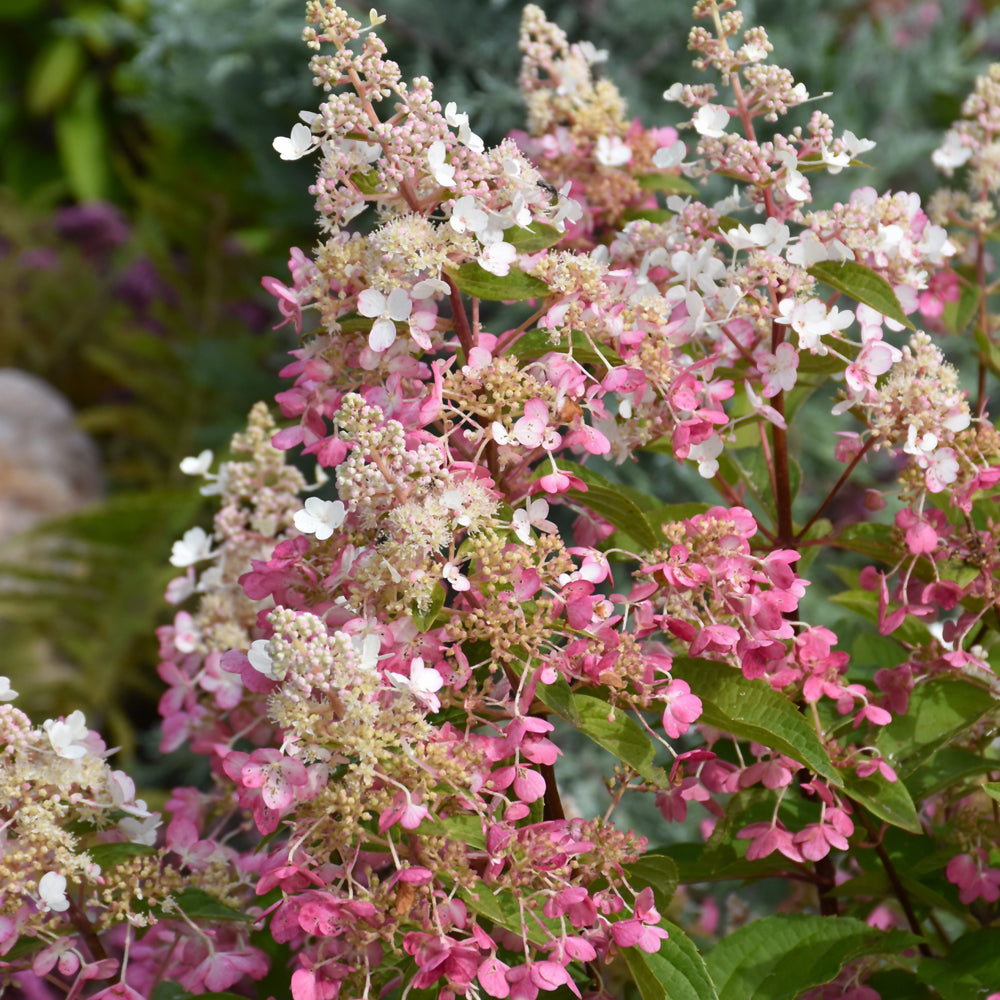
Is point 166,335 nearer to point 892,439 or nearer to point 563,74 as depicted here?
point 563,74

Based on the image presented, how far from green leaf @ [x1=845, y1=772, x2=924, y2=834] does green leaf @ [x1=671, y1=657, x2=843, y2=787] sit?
4 centimetres

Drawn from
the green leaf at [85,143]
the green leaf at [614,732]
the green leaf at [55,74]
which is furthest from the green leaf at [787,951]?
the green leaf at [55,74]

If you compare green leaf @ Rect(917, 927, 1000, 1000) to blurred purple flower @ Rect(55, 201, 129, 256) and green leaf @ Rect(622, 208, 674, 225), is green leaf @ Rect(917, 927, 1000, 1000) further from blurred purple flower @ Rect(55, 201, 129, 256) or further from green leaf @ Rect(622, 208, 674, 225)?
blurred purple flower @ Rect(55, 201, 129, 256)

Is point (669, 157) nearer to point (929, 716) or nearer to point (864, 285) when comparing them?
point (864, 285)

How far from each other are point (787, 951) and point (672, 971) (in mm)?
82

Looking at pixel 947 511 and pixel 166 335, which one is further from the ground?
pixel 947 511

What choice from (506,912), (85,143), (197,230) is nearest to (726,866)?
(506,912)

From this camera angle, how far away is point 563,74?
2.53 feet

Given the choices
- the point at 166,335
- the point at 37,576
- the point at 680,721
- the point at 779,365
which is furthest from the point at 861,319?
the point at 166,335

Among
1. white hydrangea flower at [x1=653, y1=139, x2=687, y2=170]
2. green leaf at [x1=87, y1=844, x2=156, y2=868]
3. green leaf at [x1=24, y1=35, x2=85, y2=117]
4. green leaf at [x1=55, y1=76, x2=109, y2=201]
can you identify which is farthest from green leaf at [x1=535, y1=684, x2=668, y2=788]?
green leaf at [x1=24, y1=35, x2=85, y2=117]

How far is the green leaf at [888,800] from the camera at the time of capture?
0.56 metres

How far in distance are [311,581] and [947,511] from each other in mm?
368

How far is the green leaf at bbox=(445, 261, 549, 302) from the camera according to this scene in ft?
1.78

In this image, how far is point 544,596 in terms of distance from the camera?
558 millimetres
